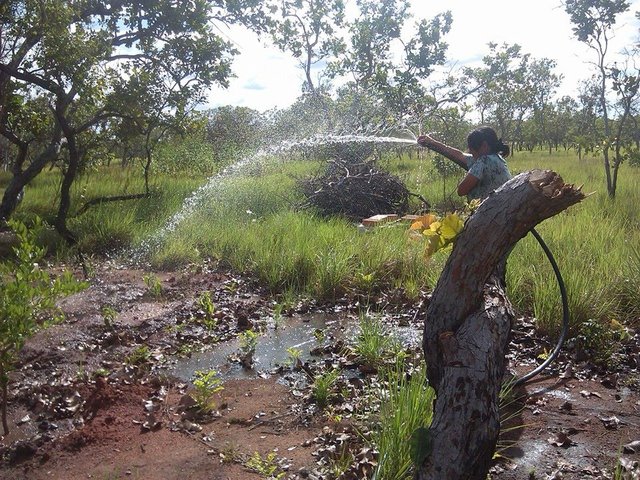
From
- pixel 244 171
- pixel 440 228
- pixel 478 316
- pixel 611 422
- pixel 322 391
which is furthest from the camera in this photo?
pixel 244 171

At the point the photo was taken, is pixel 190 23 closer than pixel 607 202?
No

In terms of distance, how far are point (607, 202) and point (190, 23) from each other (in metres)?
7.96

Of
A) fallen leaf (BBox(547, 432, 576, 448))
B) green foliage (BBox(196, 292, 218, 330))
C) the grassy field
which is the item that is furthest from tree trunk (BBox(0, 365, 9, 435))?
fallen leaf (BBox(547, 432, 576, 448))

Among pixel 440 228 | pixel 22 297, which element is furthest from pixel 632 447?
pixel 22 297

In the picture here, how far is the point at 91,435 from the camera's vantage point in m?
3.18

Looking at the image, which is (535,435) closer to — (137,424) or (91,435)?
(137,424)

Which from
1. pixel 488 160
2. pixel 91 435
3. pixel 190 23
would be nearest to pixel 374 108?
pixel 190 23

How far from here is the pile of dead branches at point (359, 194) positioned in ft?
31.1

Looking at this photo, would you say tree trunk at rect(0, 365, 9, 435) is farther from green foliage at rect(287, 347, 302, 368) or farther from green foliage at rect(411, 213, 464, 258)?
green foliage at rect(411, 213, 464, 258)

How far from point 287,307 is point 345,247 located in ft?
3.93

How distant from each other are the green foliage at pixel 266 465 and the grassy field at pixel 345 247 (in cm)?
278

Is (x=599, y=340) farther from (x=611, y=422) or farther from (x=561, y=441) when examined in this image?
(x=561, y=441)

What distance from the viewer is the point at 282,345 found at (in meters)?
4.82

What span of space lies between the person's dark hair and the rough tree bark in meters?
2.04
